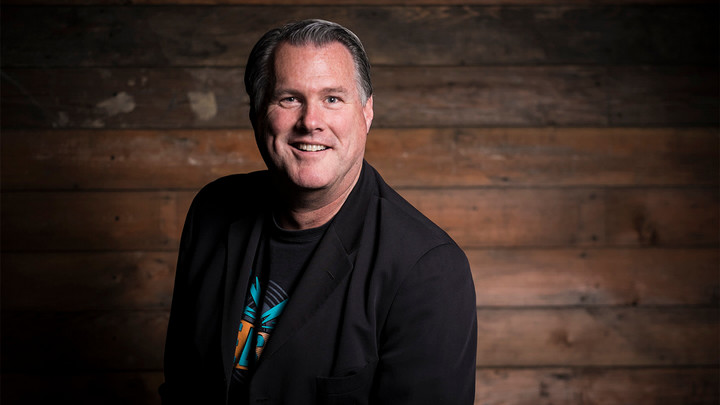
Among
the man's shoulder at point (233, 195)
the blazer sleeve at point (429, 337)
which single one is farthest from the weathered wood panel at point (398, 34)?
the blazer sleeve at point (429, 337)

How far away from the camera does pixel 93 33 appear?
1.94m

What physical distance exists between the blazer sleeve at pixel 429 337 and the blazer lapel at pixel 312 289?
0.38ft

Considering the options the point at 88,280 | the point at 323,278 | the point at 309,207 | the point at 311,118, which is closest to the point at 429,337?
the point at 323,278

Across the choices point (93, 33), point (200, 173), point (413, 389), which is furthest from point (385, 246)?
point (93, 33)

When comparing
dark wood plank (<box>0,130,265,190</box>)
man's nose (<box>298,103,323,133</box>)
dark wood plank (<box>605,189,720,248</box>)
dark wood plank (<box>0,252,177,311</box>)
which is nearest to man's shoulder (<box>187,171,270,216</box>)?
man's nose (<box>298,103,323,133</box>)

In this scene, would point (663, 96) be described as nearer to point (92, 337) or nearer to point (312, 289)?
point (312, 289)

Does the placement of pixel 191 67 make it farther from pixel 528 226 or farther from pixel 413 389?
pixel 413 389

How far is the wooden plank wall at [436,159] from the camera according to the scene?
6.39 feet

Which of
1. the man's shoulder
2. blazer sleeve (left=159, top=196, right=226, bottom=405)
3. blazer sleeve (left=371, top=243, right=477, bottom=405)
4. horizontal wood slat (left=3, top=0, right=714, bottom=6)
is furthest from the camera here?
horizontal wood slat (left=3, top=0, right=714, bottom=6)

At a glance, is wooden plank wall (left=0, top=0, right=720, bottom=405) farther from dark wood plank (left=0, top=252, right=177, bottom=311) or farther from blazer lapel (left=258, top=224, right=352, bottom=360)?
blazer lapel (left=258, top=224, right=352, bottom=360)

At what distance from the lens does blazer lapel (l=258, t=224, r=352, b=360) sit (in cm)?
101

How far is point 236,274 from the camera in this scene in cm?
→ 111

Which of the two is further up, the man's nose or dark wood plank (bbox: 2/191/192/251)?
the man's nose

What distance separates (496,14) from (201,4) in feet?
3.28
